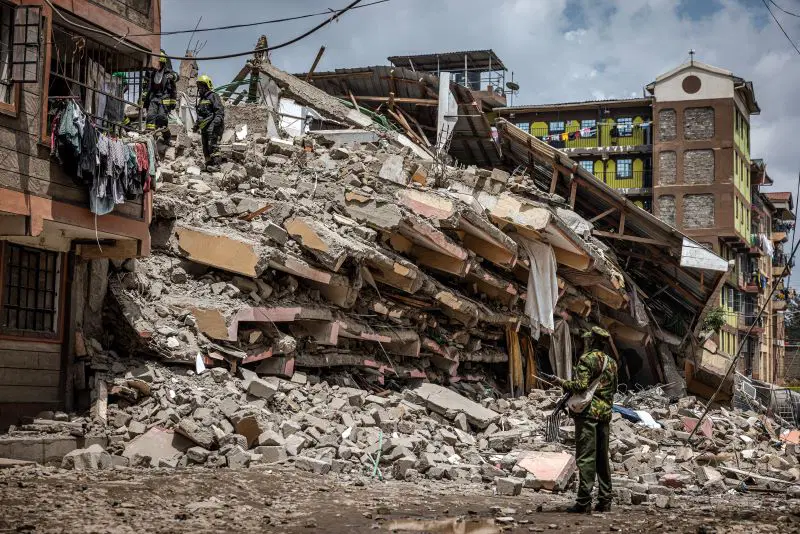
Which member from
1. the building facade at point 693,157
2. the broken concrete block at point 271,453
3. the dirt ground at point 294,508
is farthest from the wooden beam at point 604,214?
the building facade at point 693,157

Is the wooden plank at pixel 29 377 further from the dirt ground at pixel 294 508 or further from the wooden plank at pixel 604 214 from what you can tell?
the wooden plank at pixel 604 214

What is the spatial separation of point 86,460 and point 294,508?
2840 mm

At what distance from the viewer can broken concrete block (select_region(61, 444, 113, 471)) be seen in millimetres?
9719

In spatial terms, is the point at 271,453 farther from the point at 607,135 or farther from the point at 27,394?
the point at 607,135

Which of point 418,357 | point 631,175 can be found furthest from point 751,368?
point 418,357

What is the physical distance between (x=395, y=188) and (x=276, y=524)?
30.0 ft

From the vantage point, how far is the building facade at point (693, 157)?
48.6m

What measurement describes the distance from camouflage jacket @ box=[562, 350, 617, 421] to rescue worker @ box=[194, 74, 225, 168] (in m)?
9.26

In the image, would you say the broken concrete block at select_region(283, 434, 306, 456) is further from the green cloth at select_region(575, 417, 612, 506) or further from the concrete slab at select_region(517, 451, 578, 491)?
the green cloth at select_region(575, 417, 612, 506)

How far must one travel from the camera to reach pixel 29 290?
445 inches

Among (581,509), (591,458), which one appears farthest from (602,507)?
(591,458)

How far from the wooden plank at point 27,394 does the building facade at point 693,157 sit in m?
40.0

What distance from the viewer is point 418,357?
55.7 ft

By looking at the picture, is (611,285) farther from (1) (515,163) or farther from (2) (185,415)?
(2) (185,415)
